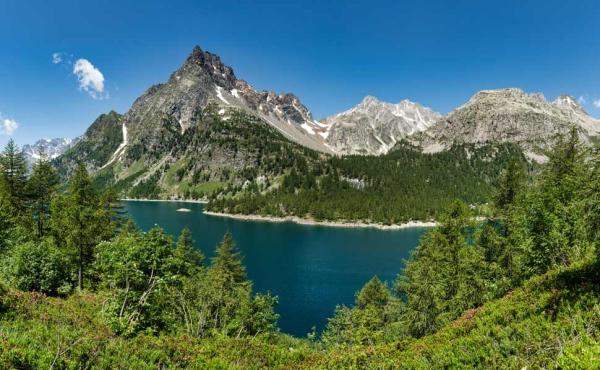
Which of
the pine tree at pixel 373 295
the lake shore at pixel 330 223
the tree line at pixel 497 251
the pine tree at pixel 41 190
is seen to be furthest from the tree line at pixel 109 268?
the lake shore at pixel 330 223

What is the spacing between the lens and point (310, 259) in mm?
97562

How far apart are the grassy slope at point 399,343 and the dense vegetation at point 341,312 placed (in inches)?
2.4

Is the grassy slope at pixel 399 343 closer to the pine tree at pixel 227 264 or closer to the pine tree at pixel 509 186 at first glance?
the pine tree at pixel 509 186

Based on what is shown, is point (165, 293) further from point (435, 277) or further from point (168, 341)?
point (435, 277)

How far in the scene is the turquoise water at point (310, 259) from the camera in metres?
62.0

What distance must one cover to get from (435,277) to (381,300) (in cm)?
1611

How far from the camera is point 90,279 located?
37.3 meters

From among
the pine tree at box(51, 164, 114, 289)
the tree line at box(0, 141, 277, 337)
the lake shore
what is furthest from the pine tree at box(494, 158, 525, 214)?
the lake shore

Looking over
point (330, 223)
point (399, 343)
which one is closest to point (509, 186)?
point (399, 343)

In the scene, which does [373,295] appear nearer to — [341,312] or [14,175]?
[341,312]

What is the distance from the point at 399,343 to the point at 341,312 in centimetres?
2364

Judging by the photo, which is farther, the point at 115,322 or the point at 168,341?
the point at 115,322

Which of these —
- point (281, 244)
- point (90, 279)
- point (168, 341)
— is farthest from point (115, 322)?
point (281, 244)

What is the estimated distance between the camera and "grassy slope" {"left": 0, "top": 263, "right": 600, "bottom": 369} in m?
9.88
